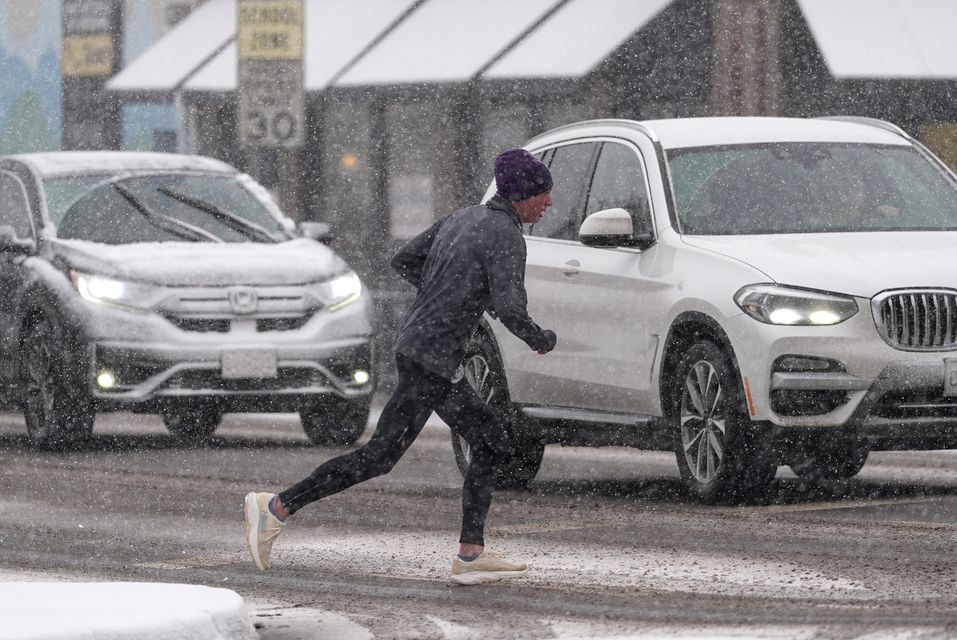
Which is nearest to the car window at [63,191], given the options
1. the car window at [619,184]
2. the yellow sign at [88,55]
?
the car window at [619,184]

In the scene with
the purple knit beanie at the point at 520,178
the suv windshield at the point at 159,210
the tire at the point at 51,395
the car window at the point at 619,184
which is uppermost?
the purple knit beanie at the point at 520,178

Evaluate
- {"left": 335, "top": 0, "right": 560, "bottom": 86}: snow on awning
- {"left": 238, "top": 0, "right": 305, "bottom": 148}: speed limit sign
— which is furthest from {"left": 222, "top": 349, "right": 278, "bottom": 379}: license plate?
{"left": 335, "top": 0, "right": 560, "bottom": 86}: snow on awning

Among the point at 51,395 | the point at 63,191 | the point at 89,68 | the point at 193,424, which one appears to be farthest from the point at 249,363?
the point at 89,68

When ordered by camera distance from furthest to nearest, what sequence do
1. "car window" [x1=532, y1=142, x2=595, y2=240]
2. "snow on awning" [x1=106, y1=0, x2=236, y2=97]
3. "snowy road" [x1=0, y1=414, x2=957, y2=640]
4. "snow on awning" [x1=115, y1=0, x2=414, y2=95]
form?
"snow on awning" [x1=106, y1=0, x2=236, y2=97] < "snow on awning" [x1=115, y1=0, x2=414, y2=95] < "car window" [x1=532, y1=142, x2=595, y2=240] < "snowy road" [x1=0, y1=414, x2=957, y2=640]

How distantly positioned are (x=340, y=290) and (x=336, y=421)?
936 mm

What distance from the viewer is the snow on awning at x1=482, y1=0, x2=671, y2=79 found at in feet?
82.5

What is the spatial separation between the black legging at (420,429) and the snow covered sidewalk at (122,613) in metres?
1.33

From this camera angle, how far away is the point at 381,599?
8.30m

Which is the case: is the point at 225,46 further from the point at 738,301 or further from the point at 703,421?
the point at 738,301

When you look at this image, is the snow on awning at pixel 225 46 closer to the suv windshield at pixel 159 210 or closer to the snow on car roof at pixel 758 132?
the suv windshield at pixel 159 210

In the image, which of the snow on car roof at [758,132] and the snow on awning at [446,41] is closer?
the snow on car roof at [758,132]

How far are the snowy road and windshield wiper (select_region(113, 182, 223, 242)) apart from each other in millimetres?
1608

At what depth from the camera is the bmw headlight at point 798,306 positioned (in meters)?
10.8

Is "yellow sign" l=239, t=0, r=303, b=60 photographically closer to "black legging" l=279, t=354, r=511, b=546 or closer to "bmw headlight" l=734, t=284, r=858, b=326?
"bmw headlight" l=734, t=284, r=858, b=326
